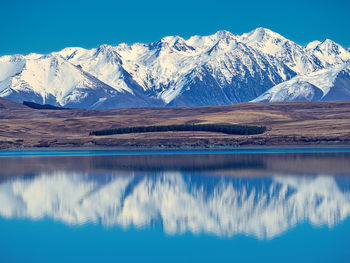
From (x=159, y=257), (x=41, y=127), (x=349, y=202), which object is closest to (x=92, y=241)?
(x=159, y=257)

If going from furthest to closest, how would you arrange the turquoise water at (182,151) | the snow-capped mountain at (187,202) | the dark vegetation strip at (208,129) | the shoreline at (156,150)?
the dark vegetation strip at (208,129)
the shoreline at (156,150)
the turquoise water at (182,151)
the snow-capped mountain at (187,202)

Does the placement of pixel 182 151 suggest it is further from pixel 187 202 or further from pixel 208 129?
pixel 187 202

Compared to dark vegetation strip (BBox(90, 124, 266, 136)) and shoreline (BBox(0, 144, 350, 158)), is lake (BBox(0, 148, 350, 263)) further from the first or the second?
dark vegetation strip (BBox(90, 124, 266, 136))

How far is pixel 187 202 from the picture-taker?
5100 cm

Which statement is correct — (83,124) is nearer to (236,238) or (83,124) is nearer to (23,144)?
(23,144)

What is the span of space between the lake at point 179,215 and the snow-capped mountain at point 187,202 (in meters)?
0.08

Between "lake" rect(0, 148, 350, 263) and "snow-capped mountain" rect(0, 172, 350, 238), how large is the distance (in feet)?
0.27

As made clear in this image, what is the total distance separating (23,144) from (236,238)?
112m

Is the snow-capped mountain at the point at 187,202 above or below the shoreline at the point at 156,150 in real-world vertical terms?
below

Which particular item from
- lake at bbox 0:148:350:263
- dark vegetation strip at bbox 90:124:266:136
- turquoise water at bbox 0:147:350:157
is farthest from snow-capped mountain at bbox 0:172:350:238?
dark vegetation strip at bbox 90:124:266:136

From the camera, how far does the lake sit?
114 ft

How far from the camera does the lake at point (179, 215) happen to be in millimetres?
34875

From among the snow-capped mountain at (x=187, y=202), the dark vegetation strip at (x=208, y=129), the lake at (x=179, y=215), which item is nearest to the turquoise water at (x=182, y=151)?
the dark vegetation strip at (x=208, y=129)

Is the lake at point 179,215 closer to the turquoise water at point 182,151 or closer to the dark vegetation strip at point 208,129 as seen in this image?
the turquoise water at point 182,151
